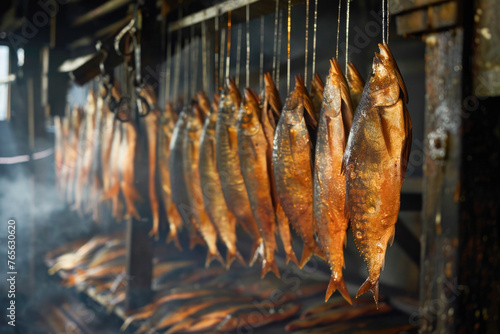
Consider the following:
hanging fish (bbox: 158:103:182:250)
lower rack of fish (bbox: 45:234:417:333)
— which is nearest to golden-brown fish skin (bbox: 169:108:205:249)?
hanging fish (bbox: 158:103:182:250)

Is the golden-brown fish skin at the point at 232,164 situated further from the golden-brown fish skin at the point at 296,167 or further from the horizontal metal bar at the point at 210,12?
the horizontal metal bar at the point at 210,12

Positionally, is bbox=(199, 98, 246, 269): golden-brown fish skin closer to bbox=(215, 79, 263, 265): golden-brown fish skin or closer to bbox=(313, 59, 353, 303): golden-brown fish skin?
bbox=(215, 79, 263, 265): golden-brown fish skin

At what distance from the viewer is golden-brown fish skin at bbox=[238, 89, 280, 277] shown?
2.29 metres

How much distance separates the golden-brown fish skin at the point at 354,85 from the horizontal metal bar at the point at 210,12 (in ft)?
3.52

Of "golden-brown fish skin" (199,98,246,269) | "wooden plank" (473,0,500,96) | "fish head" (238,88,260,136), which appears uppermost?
"wooden plank" (473,0,500,96)

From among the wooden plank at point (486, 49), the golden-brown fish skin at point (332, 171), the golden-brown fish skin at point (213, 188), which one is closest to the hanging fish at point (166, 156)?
the golden-brown fish skin at point (213, 188)

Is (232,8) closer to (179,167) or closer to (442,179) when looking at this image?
(179,167)

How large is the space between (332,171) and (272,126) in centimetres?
52

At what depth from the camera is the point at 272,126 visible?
2.27 m

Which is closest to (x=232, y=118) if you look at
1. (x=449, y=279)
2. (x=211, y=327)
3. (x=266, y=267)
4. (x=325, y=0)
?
(x=266, y=267)

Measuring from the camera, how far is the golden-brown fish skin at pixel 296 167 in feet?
6.66

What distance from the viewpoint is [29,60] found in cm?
677

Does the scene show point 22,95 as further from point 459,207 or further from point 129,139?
point 459,207

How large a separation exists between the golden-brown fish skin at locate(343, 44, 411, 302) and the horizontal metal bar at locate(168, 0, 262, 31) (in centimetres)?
136
